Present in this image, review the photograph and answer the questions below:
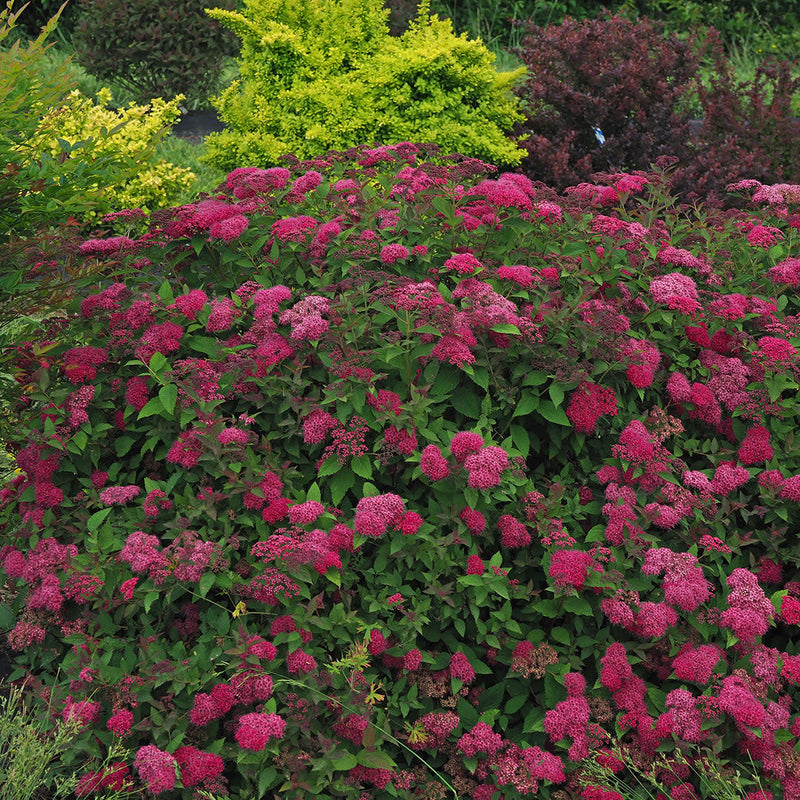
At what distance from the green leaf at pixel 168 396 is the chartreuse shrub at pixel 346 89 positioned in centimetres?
285

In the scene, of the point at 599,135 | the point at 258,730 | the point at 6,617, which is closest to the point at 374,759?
the point at 258,730

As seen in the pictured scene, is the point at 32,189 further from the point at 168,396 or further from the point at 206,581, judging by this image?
the point at 206,581

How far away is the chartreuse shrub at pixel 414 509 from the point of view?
2430mm

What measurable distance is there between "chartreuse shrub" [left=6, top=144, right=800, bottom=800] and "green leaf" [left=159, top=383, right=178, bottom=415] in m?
0.01

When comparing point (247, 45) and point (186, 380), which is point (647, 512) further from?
point (247, 45)

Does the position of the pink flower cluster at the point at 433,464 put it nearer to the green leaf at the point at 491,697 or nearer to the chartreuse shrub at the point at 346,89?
the green leaf at the point at 491,697

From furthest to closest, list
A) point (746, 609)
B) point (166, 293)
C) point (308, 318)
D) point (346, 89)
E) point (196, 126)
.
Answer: point (196, 126)
point (346, 89)
point (166, 293)
point (308, 318)
point (746, 609)

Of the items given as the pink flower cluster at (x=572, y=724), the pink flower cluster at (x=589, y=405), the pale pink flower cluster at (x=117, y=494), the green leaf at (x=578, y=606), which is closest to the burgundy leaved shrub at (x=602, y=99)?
the pink flower cluster at (x=589, y=405)

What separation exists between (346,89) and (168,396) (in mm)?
3218

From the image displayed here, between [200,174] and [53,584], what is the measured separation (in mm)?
6111

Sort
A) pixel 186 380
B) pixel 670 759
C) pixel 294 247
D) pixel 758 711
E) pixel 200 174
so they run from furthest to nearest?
pixel 200 174 → pixel 294 247 → pixel 186 380 → pixel 670 759 → pixel 758 711

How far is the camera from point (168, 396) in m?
2.78

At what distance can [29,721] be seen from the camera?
2.63m

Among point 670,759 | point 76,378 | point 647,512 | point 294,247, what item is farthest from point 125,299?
point 670,759
